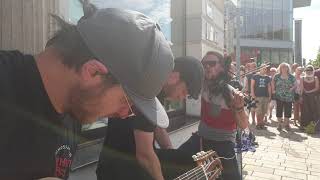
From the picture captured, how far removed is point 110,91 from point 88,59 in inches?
4.7

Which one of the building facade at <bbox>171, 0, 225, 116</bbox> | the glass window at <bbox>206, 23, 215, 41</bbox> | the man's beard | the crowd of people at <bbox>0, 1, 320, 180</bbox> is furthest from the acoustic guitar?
the glass window at <bbox>206, 23, 215, 41</bbox>

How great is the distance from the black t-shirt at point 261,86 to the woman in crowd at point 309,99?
91 cm

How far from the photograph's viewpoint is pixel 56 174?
4.14ft

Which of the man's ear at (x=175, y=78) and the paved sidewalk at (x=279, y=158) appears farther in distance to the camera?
the paved sidewalk at (x=279, y=158)

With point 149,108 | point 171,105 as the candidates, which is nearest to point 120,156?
point 149,108

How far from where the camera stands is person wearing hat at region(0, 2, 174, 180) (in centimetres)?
113

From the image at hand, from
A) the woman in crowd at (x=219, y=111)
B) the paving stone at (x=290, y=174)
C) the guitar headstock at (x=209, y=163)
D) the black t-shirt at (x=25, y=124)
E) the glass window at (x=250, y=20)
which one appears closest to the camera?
the black t-shirt at (x=25, y=124)

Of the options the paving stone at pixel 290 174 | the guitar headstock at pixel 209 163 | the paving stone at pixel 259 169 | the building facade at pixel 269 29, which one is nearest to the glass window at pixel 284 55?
the building facade at pixel 269 29

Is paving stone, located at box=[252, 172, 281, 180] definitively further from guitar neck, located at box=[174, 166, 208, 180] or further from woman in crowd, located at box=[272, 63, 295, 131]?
woman in crowd, located at box=[272, 63, 295, 131]

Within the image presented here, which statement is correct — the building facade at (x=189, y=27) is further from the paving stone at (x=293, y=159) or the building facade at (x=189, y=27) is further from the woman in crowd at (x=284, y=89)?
the paving stone at (x=293, y=159)

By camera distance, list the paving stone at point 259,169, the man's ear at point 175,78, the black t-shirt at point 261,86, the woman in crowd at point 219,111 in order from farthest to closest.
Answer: the black t-shirt at point 261,86 < the paving stone at point 259,169 < the woman in crowd at point 219,111 < the man's ear at point 175,78

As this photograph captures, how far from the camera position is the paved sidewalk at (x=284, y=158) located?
5.82 metres

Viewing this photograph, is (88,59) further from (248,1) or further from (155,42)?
(248,1)

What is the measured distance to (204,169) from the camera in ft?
7.83
